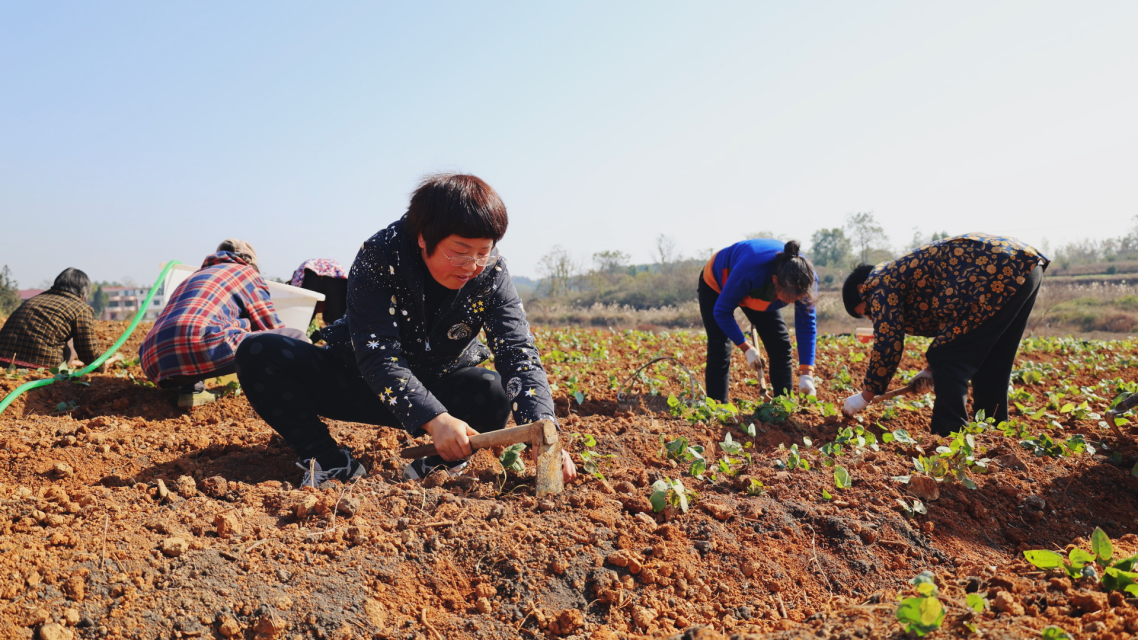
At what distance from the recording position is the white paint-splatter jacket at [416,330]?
6.45 feet

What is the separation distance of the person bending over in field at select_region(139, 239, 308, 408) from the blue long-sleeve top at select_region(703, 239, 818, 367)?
232 centimetres

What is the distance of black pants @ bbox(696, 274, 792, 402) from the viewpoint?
3.86 metres

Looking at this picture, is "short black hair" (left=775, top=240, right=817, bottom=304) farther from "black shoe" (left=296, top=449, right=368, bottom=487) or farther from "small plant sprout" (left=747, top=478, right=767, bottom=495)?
"black shoe" (left=296, top=449, right=368, bottom=487)

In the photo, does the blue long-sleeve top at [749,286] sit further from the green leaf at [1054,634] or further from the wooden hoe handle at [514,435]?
the green leaf at [1054,634]

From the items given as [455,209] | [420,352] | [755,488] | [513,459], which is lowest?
[755,488]

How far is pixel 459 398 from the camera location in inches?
92.7

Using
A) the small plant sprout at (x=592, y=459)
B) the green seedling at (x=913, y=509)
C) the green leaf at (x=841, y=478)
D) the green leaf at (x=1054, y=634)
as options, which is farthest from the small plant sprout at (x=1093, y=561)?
the small plant sprout at (x=592, y=459)

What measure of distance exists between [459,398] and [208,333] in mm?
1379

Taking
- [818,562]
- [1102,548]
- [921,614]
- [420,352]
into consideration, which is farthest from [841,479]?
[420,352]

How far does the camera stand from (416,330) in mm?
2213

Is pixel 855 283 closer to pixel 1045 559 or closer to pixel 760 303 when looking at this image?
pixel 760 303

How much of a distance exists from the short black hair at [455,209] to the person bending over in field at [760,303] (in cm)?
207

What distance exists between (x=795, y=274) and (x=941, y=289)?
0.69m

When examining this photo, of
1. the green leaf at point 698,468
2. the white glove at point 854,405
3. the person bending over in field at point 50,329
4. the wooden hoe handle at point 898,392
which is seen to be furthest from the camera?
the person bending over in field at point 50,329
